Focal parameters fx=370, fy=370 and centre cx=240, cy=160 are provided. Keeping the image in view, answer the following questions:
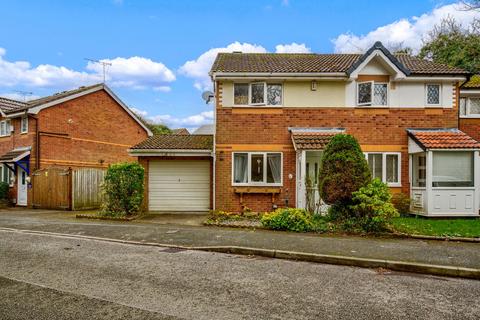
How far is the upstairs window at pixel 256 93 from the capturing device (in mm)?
15070

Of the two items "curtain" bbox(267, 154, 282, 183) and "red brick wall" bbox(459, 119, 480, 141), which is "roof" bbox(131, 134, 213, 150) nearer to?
"curtain" bbox(267, 154, 282, 183)

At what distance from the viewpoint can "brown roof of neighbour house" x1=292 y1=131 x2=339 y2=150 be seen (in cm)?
1365

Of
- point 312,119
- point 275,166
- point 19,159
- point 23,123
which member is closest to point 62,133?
point 23,123

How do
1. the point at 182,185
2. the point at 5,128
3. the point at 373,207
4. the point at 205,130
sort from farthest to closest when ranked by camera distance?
the point at 205,130 < the point at 5,128 < the point at 182,185 < the point at 373,207

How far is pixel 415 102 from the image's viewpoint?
48.7 ft

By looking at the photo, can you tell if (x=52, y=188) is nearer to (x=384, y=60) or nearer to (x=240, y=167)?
(x=240, y=167)

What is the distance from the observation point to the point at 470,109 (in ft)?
53.4

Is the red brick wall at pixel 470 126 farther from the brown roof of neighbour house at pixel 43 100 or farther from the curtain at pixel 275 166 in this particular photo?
the brown roof of neighbour house at pixel 43 100

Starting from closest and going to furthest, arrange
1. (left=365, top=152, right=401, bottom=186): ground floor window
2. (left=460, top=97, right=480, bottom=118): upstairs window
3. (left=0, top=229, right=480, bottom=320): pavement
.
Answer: (left=0, top=229, right=480, bottom=320): pavement, (left=365, top=152, right=401, bottom=186): ground floor window, (left=460, top=97, right=480, bottom=118): upstairs window

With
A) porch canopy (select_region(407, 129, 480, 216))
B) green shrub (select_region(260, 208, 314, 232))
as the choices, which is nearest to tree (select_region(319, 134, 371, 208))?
green shrub (select_region(260, 208, 314, 232))

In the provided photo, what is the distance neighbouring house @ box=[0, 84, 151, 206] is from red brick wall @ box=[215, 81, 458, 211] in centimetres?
1189

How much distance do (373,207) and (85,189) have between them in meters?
14.5

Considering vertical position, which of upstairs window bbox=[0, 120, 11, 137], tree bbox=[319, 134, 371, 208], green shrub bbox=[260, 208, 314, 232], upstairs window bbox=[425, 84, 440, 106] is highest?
upstairs window bbox=[425, 84, 440, 106]

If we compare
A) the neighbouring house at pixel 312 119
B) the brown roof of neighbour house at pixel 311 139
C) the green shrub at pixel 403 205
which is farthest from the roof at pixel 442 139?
the brown roof of neighbour house at pixel 311 139
